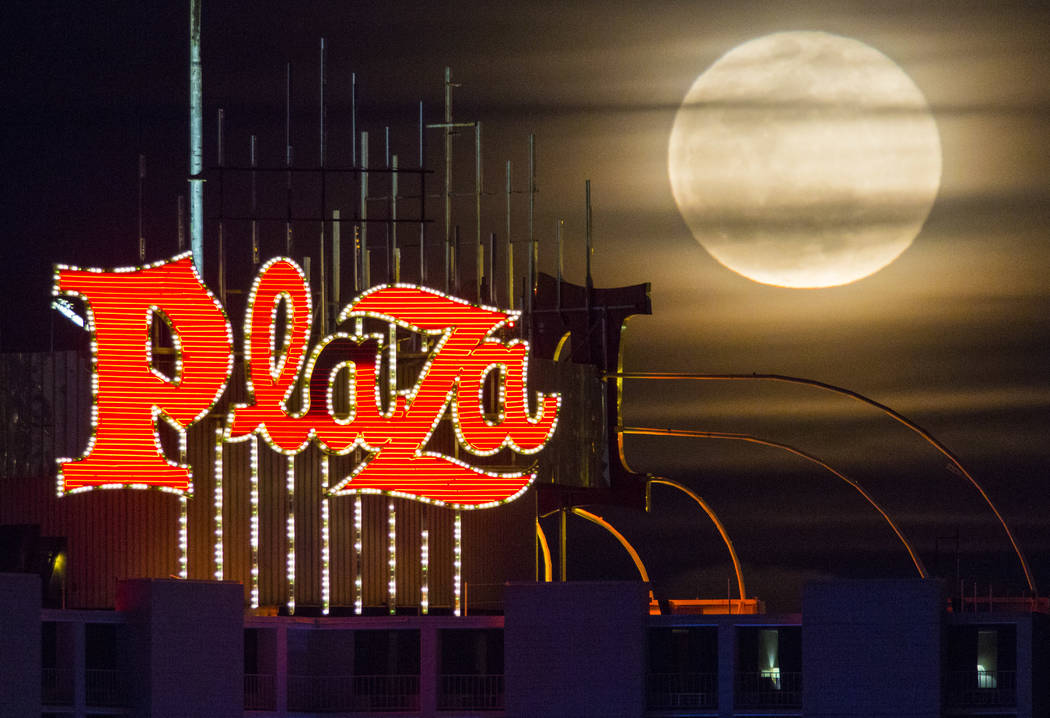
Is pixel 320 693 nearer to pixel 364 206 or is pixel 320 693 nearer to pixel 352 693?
pixel 352 693

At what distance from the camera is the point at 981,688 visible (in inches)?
2968

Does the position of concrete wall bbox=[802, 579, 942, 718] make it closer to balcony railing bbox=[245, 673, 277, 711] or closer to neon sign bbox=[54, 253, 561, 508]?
neon sign bbox=[54, 253, 561, 508]

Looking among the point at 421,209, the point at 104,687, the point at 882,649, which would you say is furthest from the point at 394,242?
the point at 882,649

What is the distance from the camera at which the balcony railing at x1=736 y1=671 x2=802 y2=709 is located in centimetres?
7556

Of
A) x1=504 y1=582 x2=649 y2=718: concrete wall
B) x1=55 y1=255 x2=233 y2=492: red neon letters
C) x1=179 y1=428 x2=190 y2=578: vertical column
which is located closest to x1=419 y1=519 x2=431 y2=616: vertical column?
x1=504 y1=582 x2=649 y2=718: concrete wall

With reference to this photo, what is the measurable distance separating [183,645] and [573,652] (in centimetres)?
1229

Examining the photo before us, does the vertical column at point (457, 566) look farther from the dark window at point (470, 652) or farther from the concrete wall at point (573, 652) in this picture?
the concrete wall at point (573, 652)

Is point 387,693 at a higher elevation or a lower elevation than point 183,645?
lower

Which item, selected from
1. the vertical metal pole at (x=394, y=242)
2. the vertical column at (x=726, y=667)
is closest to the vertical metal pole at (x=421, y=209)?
the vertical metal pole at (x=394, y=242)

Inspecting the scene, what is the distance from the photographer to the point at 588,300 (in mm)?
82438

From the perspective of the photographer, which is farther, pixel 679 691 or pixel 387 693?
pixel 387 693

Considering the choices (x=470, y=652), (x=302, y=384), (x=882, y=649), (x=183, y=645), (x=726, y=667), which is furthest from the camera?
(x=470, y=652)

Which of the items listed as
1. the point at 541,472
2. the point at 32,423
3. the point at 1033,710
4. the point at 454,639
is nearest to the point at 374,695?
the point at 454,639

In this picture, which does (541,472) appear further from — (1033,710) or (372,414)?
(1033,710)
